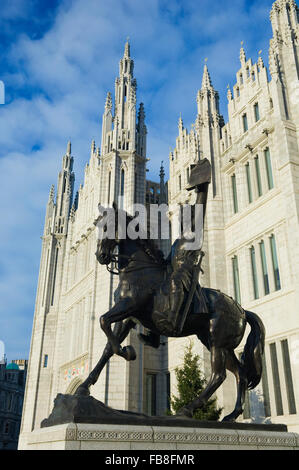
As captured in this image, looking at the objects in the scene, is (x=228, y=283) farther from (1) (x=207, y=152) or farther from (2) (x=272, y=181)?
(1) (x=207, y=152)

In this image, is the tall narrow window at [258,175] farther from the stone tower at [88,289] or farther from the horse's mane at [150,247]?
the horse's mane at [150,247]

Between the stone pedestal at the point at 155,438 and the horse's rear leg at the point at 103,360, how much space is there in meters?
0.69

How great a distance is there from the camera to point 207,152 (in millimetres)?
24484

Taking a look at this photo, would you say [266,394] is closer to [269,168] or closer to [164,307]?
[269,168]

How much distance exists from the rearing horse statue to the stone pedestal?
653mm

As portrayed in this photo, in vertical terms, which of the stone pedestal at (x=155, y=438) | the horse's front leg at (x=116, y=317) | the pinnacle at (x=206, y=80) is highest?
the pinnacle at (x=206, y=80)

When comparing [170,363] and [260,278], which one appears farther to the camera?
[170,363]

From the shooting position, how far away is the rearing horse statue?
21.0ft

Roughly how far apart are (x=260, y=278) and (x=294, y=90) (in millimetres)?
8656

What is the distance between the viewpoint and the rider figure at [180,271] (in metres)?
6.45

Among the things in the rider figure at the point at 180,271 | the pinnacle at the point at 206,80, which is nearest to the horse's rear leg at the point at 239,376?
the rider figure at the point at 180,271

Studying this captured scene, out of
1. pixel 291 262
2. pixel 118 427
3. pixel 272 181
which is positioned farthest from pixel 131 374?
pixel 118 427

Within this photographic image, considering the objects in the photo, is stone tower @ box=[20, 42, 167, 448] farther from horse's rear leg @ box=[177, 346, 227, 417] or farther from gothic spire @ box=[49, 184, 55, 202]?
horse's rear leg @ box=[177, 346, 227, 417]

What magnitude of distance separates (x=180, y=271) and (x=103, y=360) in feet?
5.79
